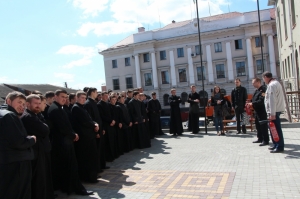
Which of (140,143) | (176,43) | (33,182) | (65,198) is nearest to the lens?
(33,182)

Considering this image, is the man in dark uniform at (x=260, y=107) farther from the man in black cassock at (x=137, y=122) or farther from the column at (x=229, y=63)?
the column at (x=229, y=63)

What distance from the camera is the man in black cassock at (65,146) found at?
18.0 ft

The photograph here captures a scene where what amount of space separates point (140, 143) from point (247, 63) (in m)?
40.4

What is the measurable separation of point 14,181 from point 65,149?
1550 millimetres

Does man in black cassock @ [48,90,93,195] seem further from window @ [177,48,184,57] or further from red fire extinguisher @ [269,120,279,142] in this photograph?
window @ [177,48,184,57]

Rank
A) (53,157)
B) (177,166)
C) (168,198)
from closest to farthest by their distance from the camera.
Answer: (168,198) < (53,157) < (177,166)

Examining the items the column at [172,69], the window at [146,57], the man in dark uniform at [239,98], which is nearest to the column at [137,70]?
the window at [146,57]

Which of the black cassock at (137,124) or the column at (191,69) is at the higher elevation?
the column at (191,69)

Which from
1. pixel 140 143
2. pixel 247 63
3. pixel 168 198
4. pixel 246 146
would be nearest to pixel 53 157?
pixel 168 198

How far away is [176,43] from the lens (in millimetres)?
50625

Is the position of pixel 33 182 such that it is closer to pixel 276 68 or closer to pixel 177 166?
pixel 177 166

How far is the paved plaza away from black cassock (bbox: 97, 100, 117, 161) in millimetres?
288

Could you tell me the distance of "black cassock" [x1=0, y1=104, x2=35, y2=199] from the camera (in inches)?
157

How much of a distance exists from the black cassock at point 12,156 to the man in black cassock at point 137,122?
5944 millimetres
